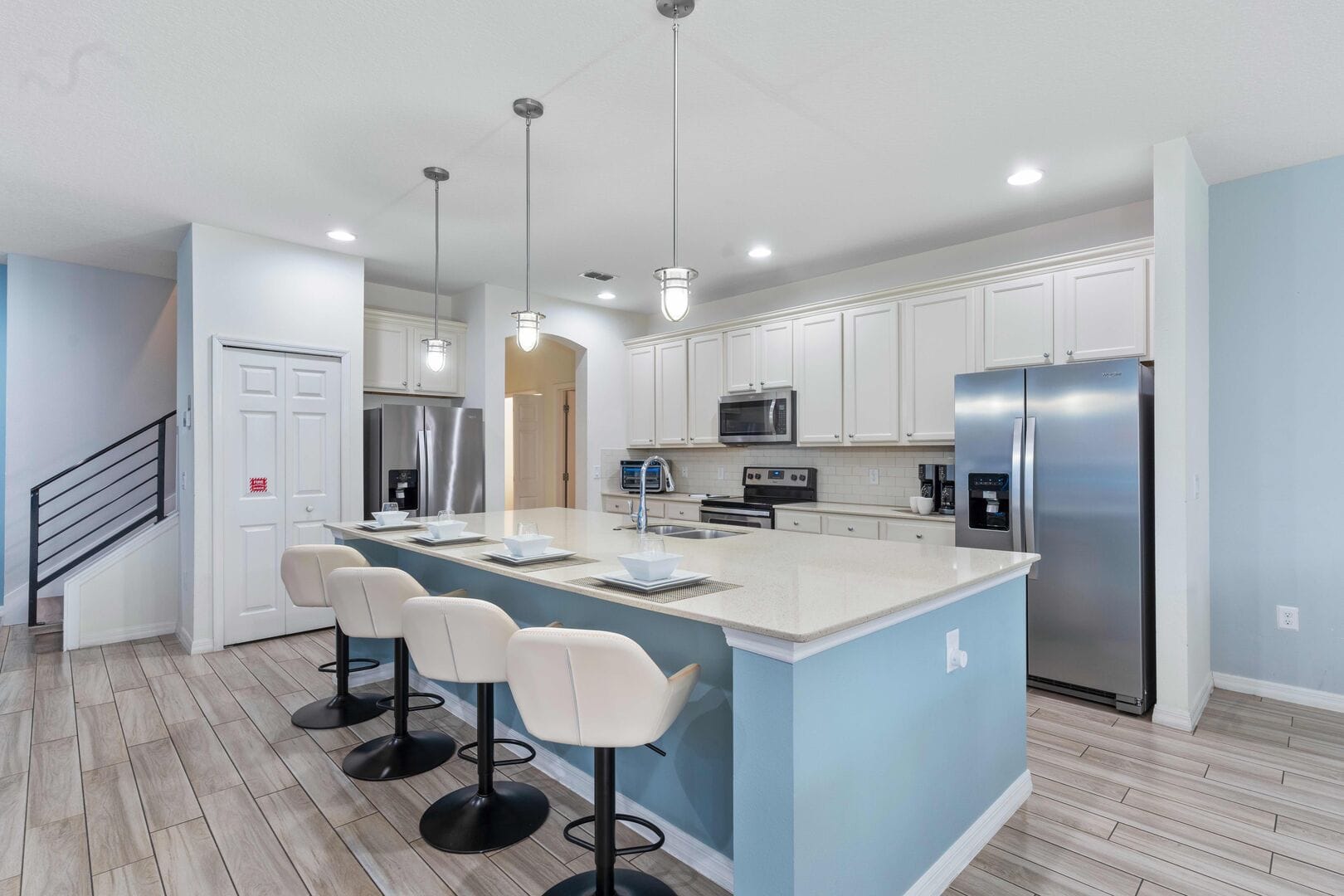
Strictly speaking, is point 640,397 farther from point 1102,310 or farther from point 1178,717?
point 1178,717

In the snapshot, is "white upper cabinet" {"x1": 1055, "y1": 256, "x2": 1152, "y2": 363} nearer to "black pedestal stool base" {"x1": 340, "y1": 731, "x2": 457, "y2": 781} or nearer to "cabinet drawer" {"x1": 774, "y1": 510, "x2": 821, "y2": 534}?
"cabinet drawer" {"x1": 774, "y1": 510, "x2": 821, "y2": 534}

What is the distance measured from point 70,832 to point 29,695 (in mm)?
1858

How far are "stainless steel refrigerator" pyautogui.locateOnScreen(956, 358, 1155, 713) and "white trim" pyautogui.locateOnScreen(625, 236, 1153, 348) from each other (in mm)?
667

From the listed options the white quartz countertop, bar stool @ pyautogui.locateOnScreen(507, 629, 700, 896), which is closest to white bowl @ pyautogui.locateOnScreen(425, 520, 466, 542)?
the white quartz countertop

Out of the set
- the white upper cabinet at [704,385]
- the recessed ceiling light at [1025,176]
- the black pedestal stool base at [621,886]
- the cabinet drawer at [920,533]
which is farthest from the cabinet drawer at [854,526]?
the black pedestal stool base at [621,886]


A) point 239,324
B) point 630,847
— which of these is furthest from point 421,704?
point 239,324

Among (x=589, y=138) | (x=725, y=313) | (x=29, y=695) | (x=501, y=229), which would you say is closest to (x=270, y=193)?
(x=501, y=229)

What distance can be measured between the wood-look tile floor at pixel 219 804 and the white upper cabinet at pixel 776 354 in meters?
3.36

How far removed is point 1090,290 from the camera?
12.1ft

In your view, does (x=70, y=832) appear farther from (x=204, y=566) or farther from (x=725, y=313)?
(x=725, y=313)

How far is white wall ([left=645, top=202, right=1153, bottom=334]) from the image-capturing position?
3.96m

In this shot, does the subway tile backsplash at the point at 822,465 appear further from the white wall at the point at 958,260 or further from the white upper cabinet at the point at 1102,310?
the white wall at the point at 958,260

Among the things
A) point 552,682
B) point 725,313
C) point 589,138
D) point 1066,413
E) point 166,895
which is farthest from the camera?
point 725,313

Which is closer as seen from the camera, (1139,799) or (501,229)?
(1139,799)
